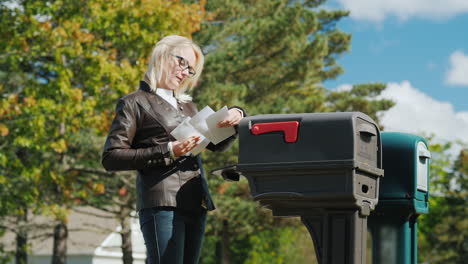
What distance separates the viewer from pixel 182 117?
3.32m

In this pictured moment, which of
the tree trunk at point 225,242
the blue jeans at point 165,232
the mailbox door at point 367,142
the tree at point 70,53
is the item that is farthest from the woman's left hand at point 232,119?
the tree trunk at point 225,242

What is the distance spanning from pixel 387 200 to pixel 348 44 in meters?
23.5

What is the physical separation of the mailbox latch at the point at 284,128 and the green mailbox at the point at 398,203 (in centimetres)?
154

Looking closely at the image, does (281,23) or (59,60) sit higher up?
(281,23)

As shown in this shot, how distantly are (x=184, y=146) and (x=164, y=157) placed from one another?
0.10 m

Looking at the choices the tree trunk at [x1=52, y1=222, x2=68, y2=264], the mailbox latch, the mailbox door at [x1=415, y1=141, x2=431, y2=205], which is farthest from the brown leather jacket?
the tree trunk at [x1=52, y1=222, x2=68, y2=264]

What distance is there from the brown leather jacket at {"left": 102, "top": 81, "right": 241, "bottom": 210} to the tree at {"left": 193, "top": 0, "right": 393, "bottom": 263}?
47.9ft

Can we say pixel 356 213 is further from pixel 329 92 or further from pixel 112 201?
pixel 329 92

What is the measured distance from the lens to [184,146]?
10.2 feet

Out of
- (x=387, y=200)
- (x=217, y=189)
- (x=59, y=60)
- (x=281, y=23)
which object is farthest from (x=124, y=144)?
(x=281, y=23)

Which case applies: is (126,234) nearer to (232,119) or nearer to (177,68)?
(177,68)

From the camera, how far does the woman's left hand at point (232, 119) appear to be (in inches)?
127

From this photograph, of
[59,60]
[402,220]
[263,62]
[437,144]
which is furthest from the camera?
[437,144]

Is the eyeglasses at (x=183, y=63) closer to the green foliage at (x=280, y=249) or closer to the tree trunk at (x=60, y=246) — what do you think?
the tree trunk at (x=60, y=246)
